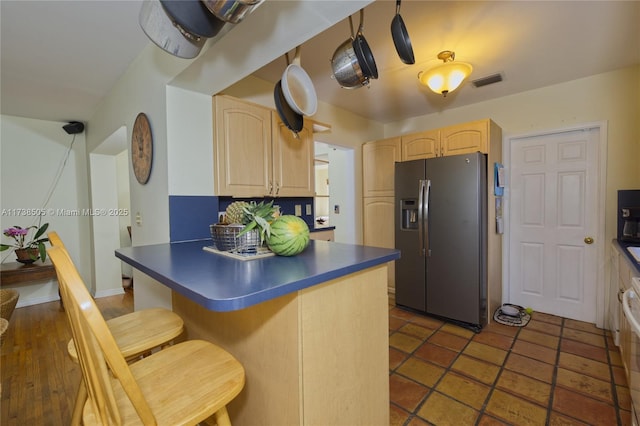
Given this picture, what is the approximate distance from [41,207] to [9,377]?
7.69ft

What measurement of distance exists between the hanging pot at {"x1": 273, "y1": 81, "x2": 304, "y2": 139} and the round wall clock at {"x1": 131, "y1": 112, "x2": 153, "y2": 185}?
0.99 metres

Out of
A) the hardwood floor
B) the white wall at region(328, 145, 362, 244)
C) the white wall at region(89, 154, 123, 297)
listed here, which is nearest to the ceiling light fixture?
the white wall at region(328, 145, 362, 244)

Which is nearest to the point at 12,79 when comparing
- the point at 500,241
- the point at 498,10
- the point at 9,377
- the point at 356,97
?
the point at 9,377

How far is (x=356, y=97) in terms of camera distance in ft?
10.2

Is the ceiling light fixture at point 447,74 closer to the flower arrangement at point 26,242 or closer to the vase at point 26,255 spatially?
the flower arrangement at point 26,242

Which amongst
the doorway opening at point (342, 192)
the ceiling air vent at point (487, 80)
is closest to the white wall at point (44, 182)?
the doorway opening at point (342, 192)

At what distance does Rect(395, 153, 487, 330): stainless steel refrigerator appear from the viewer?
2.61 m

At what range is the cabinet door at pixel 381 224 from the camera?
11.2 feet

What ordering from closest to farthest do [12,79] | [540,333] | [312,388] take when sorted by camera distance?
[312,388]
[12,79]
[540,333]

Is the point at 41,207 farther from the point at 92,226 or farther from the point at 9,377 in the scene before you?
the point at 9,377

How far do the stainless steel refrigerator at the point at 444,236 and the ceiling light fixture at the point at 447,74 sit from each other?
2.30ft

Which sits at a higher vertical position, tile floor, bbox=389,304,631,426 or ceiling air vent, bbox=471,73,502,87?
ceiling air vent, bbox=471,73,502,87

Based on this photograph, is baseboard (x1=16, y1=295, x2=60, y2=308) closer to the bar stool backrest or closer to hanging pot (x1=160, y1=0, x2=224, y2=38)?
the bar stool backrest

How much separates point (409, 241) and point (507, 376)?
140cm
